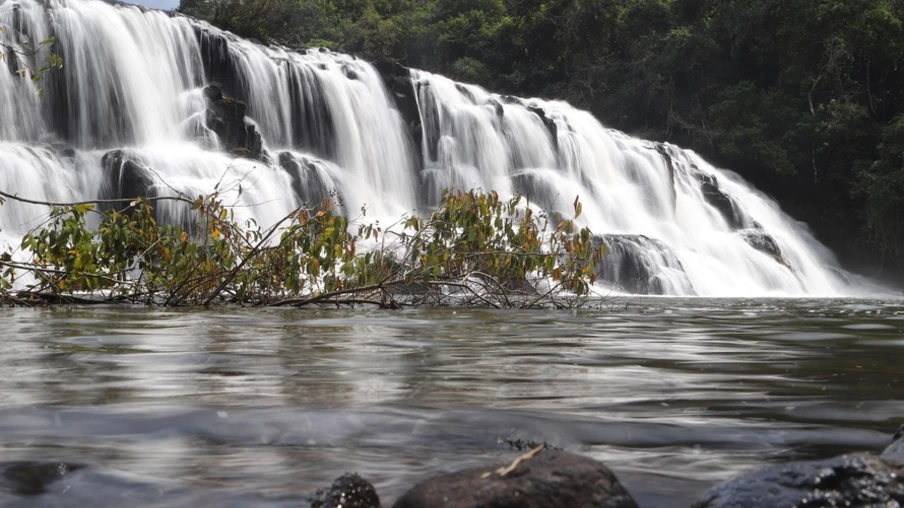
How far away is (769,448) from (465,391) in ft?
3.78

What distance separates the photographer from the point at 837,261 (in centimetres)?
2770

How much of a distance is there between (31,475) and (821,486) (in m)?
1.54

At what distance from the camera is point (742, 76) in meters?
33.7

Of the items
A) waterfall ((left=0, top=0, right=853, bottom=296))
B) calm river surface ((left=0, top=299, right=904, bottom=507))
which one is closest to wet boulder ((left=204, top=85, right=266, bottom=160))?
waterfall ((left=0, top=0, right=853, bottom=296))

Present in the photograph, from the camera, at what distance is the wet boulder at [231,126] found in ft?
62.0

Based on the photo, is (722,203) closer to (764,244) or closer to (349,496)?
(764,244)

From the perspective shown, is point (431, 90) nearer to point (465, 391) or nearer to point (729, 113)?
point (729, 113)

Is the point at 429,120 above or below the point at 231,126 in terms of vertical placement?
above

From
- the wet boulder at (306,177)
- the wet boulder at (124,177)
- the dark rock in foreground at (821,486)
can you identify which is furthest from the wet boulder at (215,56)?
the dark rock in foreground at (821,486)

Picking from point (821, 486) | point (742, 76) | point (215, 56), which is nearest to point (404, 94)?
point (215, 56)

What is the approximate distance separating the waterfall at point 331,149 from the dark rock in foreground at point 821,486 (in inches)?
516

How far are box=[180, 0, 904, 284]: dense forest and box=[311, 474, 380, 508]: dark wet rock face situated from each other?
27107mm

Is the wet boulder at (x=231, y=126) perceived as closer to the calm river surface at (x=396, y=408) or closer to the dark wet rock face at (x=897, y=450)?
the calm river surface at (x=396, y=408)

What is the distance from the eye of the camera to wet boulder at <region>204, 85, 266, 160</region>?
1891cm
